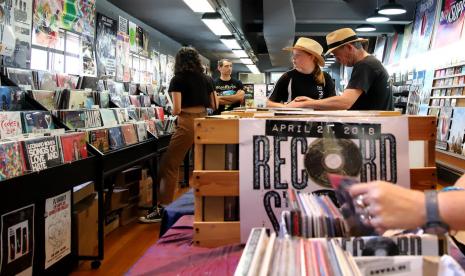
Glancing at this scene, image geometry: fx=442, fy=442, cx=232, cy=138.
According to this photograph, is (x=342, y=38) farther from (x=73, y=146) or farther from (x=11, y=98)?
(x=11, y=98)

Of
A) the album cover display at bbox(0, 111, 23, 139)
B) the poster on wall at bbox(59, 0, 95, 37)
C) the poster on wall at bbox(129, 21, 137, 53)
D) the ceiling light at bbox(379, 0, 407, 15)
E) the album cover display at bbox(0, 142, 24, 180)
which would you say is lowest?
the album cover display at bbox(0, 142, 24, 180)

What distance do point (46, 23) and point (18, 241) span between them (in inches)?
99.7

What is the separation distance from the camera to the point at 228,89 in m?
6.05

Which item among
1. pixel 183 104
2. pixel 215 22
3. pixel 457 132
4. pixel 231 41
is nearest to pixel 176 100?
pixel 183 104

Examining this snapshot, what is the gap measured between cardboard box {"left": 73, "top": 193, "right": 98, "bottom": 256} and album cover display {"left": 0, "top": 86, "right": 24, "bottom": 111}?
822mm

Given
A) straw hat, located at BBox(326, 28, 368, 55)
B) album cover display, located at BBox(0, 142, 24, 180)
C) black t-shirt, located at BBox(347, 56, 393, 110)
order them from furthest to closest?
straw hat, located at BBox(326, 28, 368, 55) → black t-shirt, located at BBox(347, 56, 393, 110) → album cover display, located at BBox(0, 142, 24, 180)

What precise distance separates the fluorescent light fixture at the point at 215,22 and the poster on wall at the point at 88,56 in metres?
1.71

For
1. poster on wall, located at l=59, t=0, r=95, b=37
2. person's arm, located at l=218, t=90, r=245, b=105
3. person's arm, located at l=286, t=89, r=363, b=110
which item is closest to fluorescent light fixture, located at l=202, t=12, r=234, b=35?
person's arm, located at l=218, t=90, r=245, b=105

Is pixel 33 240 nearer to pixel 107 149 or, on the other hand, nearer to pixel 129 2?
pixel 107 149

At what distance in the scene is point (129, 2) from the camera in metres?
6.33

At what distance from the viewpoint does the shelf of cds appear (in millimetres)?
5961

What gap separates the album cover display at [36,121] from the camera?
284cm

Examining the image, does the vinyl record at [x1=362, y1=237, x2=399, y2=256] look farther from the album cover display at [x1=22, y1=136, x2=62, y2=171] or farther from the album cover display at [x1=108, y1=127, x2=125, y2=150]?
the album cover display at [x1=108, y1=127, x2=125, y2=150]

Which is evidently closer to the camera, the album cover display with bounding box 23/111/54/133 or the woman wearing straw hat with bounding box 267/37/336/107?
the album cover display with bounding box 23/111/54/133
